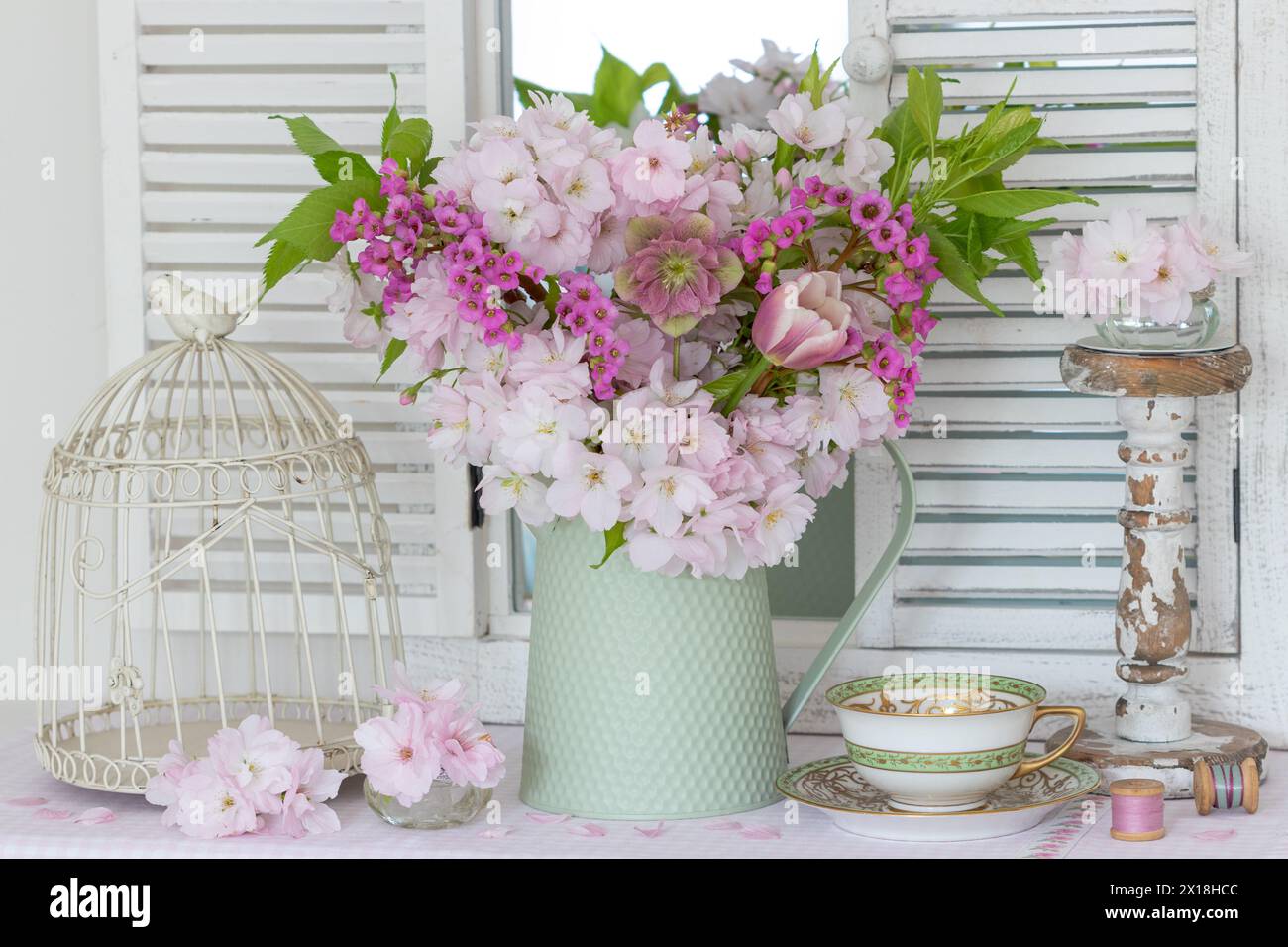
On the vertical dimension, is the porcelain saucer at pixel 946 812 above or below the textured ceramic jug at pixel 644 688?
below

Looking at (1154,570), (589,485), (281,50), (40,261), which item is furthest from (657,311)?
(40,261)

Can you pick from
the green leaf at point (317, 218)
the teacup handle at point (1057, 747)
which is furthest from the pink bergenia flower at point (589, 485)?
the teacup handle at point (1057, 747)

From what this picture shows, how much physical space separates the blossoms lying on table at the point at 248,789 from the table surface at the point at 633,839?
0.01 meters

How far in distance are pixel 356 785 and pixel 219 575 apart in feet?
1.00

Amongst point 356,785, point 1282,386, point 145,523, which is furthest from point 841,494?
point 145,523

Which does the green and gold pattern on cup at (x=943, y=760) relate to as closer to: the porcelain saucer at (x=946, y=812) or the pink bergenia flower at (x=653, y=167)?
the porcelain saucer at (x=946, y=812)

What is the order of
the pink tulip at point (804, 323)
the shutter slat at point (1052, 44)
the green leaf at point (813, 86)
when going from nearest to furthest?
the pink tulip at point (804, 323), the green leaf at point (813, 86), the shutter slat at point (1052, 44)

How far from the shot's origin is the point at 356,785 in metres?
1.28

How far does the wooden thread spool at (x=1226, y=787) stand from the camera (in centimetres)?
117

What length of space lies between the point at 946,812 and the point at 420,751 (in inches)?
14.5

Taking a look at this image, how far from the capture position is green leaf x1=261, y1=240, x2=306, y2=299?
3.76ft

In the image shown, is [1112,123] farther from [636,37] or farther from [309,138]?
[309,138]

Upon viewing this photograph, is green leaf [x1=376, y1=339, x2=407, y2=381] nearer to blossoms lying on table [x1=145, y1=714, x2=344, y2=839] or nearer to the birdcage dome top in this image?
the birdcage dome top
